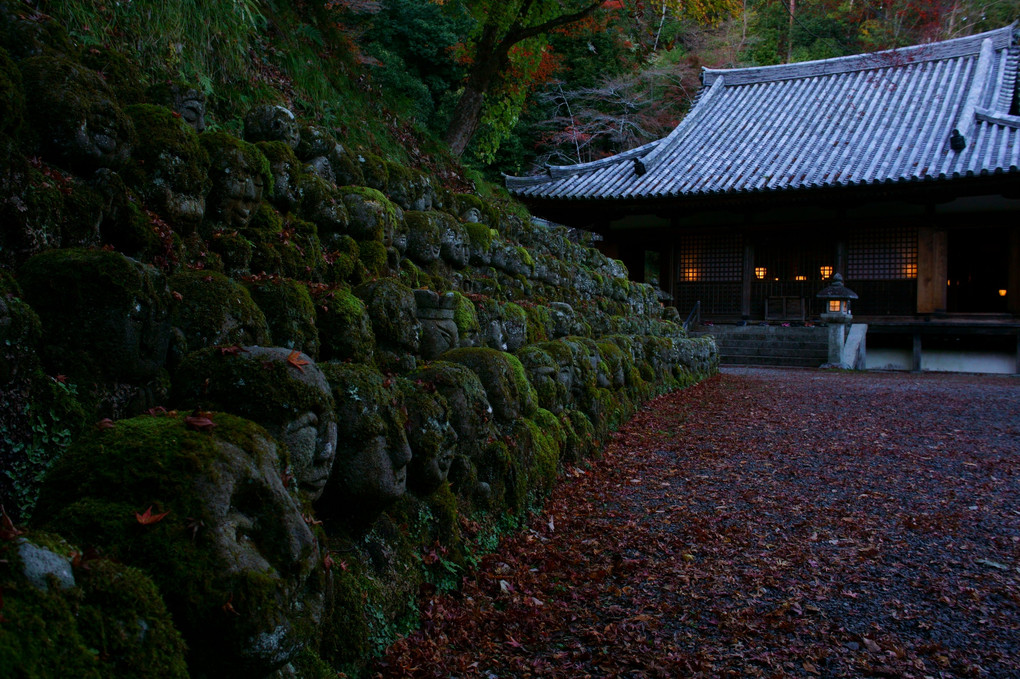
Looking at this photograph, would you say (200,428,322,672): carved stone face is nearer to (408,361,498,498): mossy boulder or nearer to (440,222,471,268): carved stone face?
(408,361,498,498): mossy boulder

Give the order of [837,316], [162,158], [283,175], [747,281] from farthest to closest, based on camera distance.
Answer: [747,281] < [837,316] < [283,175] < [162,158]

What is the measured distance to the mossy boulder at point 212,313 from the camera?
279 centimetres

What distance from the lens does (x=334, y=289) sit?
385 cm

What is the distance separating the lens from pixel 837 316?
15711mm

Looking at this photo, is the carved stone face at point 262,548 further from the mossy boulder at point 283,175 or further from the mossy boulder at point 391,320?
the mossy boulder at point 283,175

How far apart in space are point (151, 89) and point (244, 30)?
3043mm

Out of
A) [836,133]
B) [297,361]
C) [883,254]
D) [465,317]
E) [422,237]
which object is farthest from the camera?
[836,133]

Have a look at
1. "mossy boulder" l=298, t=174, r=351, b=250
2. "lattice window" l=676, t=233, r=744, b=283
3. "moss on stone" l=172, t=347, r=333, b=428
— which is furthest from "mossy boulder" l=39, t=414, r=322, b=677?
"lattice window" l=676, t=233, r=744, b=283

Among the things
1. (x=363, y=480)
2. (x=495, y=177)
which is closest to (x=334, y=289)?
(x=363, y=480)

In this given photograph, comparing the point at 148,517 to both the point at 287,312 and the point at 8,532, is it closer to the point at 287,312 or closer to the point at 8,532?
the point at 8,532

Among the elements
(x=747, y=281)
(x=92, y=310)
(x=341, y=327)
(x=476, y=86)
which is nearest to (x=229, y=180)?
(x=341, y=327)

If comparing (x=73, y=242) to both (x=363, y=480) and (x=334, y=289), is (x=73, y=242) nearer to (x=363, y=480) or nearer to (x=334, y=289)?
(x=334, y=289)

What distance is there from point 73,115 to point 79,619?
92.3 inches

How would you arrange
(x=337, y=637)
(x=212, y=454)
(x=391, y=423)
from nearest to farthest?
1. (x=212, y=454)
2. (x=337, y=637)
3. (x=391, y=423)
